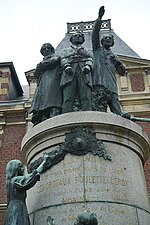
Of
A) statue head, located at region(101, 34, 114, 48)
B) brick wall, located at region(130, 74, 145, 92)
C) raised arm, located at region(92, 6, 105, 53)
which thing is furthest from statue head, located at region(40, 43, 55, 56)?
brick wall, located at region(130, 74, 145, 92)

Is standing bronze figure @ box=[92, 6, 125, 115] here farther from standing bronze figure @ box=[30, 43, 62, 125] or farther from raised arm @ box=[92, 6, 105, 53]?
standing bronze figure @ box=[30, 43, 62, 125]

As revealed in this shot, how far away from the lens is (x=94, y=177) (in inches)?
173

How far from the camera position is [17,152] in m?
16.6

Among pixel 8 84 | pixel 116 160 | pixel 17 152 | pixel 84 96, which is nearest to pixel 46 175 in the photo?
pixel 116 160

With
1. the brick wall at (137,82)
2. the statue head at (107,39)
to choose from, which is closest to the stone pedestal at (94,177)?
the statue head at (107,39)

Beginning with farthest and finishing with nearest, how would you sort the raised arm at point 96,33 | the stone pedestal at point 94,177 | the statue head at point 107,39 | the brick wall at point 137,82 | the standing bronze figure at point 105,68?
the brick wall at point 137,82
the statue head at point 107,39
the raised arm at point 96,33
the standing bronze figure at point 105,68
the stone pedestal at point 94,177

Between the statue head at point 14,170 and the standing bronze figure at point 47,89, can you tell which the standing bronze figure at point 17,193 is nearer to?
the statue head at point 14,170

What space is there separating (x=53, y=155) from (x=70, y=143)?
0.95 ft

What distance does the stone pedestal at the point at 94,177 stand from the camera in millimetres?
4164

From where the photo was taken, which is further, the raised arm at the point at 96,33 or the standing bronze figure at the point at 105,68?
the raised arm at the point at 96,33

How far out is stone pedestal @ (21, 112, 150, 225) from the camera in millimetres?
4164

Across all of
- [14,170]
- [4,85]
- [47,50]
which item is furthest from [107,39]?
[4,85]

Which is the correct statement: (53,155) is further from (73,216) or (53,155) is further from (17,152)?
(17,152)

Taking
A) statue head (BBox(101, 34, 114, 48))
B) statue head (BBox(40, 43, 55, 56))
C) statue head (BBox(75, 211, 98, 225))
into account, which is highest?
statue head (BBox(101, 34, 114, 48))
